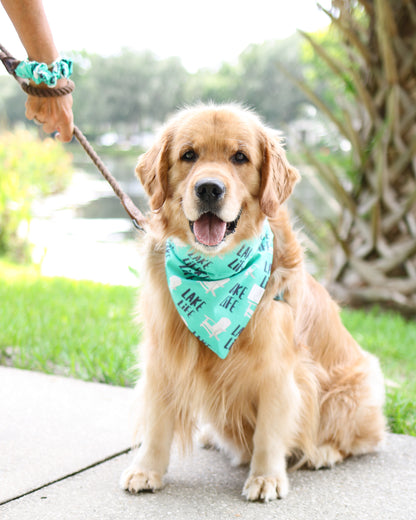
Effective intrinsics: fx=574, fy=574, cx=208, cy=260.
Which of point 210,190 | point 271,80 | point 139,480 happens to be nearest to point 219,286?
point 210,190

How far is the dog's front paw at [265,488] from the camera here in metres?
2.52

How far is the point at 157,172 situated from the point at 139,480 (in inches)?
56.0

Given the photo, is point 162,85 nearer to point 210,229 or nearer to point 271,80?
point 271,80

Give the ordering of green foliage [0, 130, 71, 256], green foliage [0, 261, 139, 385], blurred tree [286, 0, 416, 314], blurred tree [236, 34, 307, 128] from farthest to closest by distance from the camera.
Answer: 1. blurred tree [236, 34, 307, 128]
2. green foliage [0, 130, 71, 256]
3. blurred tree [286, 0, 416, 314]
4. green foliage [0, 261, 139, 385]

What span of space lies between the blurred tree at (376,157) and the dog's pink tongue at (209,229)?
4.20 m

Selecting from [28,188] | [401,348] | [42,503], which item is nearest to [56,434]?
[42,503]

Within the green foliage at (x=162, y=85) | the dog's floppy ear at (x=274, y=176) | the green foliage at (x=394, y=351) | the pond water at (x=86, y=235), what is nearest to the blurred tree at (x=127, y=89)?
the green foliage at (x=162, y=85)

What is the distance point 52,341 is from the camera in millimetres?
4613

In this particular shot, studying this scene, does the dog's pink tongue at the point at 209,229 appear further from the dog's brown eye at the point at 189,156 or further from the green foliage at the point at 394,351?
the green foliage at the point at 394,351

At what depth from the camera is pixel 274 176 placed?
9.11 feet

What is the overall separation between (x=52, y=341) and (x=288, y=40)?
4393 cm

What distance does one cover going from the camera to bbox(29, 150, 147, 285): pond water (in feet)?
34.4

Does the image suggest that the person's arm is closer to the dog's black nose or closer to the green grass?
the dog's black nose

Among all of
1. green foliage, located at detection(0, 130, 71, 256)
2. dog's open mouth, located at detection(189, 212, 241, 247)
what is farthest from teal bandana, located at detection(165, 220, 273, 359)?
green foliage, located at detection(0, 130, 71, 256)
